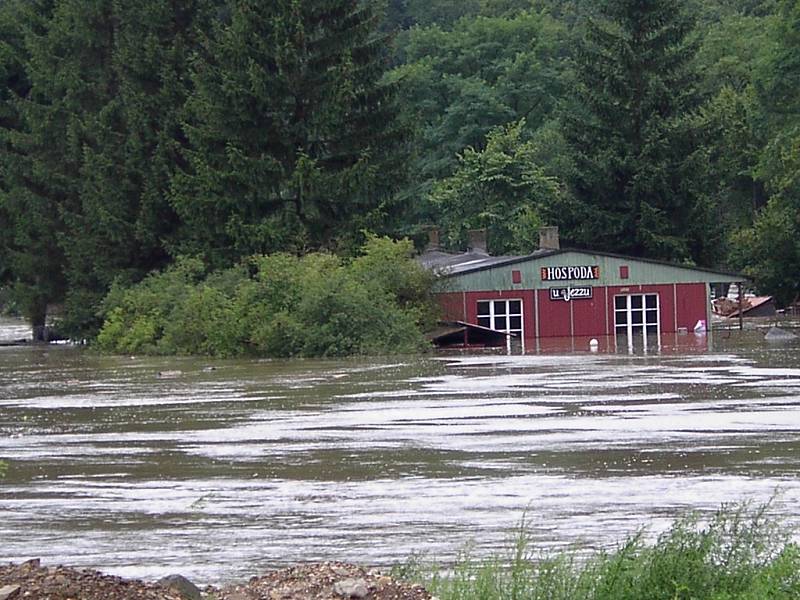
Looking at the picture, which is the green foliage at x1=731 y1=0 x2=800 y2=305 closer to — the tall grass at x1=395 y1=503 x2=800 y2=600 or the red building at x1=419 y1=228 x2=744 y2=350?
the red building at x1=419 y1=228 x2=744 y2=350

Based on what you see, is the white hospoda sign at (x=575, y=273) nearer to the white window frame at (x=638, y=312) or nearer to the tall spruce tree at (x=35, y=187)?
the white window frame at (x=638, y=312)

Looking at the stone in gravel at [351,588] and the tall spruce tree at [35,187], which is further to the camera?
the tall spruce tree at [35,187]

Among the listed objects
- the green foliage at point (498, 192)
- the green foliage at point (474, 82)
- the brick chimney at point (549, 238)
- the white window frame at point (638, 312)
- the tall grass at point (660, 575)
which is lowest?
the tall grass at point (660, 575)

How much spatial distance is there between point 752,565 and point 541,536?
364 centimetres

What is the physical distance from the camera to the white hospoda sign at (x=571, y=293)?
64.1 m

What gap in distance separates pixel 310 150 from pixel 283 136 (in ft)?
4.17

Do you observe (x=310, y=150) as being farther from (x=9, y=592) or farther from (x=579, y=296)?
(x=9, y=592)

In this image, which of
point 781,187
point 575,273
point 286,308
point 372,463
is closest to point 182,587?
point 372,463

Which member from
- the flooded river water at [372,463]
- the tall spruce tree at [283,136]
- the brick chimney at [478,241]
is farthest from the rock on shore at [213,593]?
the brick chimney at [478,241]

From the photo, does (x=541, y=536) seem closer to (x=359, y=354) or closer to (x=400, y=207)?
(x=359, y=354)

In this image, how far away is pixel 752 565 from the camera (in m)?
12.0

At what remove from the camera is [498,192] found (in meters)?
90.3

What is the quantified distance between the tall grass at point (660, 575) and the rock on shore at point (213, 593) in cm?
47

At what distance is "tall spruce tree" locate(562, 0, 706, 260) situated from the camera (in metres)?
76.1
